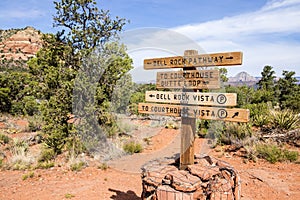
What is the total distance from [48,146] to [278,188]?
629cm

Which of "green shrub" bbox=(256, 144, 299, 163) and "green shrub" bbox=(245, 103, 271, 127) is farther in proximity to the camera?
"green shrub" bbox=(245, 103, 271, 127)

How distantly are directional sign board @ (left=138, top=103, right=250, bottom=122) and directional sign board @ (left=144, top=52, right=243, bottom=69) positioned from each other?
61 cm

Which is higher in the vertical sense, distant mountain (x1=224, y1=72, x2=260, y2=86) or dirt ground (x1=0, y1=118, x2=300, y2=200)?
distant mountain (x1=224, y1=72, x2=260, y2=86)

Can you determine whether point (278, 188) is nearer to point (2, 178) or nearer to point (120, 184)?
point (120, 184)

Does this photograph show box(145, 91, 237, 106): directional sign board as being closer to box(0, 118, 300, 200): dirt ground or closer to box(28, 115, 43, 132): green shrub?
box(0, 118, 300, 200): dirt ground

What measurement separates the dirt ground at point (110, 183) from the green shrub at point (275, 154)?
0.18m

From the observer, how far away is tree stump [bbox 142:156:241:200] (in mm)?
3043

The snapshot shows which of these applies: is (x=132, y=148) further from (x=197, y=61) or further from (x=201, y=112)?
(x=197, y=61)

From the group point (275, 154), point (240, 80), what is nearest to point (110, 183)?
point (275, 154)

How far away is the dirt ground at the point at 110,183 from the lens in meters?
4.99

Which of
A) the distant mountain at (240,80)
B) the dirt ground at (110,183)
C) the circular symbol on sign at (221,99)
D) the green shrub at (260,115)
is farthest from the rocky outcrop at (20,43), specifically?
the circular symbol on sign at (221,99)

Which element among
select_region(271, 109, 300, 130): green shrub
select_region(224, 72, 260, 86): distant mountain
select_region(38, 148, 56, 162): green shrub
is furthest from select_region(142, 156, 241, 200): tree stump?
select_region(224, 72, 260, 86): distant mountain

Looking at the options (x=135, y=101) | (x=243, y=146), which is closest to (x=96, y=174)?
(x=243, y=146)

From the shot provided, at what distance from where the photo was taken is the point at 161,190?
3115 mm
